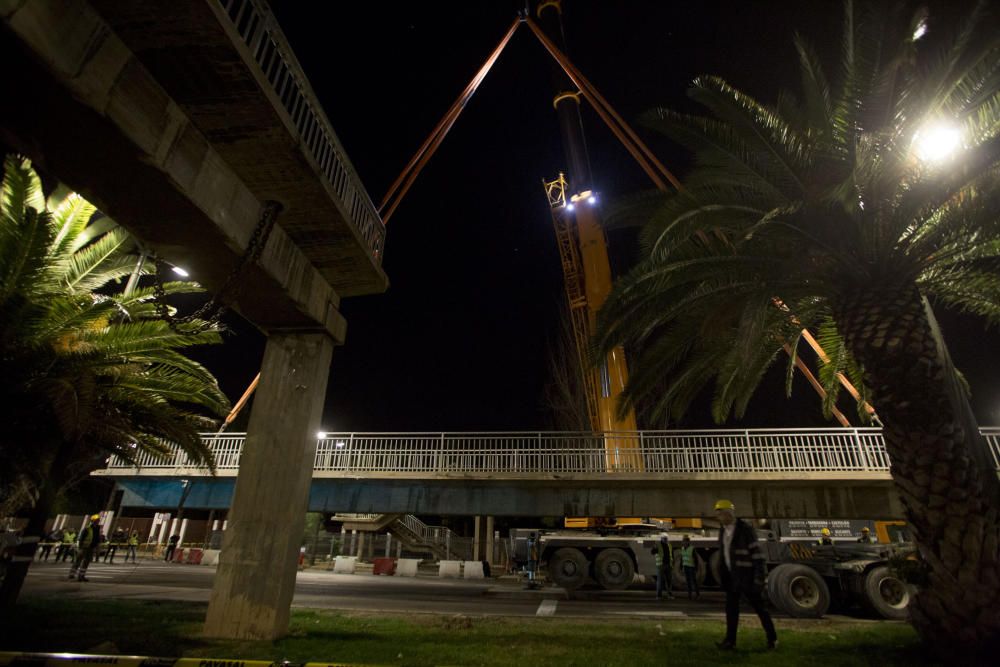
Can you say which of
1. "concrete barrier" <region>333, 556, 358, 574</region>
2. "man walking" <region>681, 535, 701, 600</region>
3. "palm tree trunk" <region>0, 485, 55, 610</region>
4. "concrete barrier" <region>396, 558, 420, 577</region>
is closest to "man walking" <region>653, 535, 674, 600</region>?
"man walking" <region>681, 535, 701, 600</region>

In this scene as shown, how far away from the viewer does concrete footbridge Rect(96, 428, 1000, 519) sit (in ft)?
48.9

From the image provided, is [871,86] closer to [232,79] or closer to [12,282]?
[232,79]

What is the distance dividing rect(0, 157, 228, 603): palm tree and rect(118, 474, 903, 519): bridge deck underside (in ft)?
28.3

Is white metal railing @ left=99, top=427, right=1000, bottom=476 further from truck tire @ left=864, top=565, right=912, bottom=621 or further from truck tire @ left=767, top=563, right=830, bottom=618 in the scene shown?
truck tire @ left=767, top=563, right=830, bottom=618

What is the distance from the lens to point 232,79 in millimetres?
4141

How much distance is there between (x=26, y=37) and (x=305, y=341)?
174 inches

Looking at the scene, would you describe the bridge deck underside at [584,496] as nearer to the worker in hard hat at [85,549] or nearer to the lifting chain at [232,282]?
the worker in hard hat at [85,549]

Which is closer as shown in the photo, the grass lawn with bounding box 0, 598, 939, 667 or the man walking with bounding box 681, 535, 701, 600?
the grass lawn with bounding box 0, 598, 939, 667

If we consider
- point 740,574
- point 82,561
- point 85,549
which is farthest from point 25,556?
point 740,574

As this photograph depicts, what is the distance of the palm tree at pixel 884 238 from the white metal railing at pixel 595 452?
25.7ft

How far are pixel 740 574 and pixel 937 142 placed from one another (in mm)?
5905

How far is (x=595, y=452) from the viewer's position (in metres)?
16.3

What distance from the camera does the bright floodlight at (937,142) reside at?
6.37 meters

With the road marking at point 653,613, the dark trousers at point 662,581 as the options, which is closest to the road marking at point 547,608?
the road marking at point 653,613
